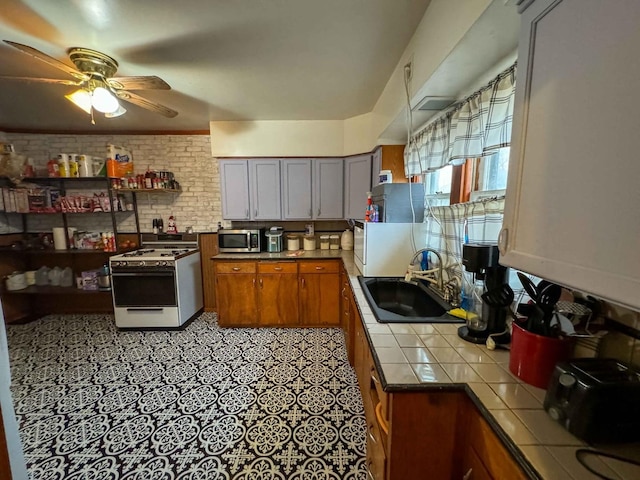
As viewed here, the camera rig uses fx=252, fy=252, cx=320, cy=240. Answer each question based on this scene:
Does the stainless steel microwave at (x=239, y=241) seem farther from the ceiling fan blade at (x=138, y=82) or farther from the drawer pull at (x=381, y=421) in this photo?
the drawer pull at (x=381, y=421)

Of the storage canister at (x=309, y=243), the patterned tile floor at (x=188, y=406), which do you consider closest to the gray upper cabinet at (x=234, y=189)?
the storage canister at (x=309, y=243)

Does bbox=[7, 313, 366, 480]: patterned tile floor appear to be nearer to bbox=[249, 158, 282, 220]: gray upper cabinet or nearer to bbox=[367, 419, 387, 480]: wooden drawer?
bbox=[367, 419, 387, 480]: wooden drawer

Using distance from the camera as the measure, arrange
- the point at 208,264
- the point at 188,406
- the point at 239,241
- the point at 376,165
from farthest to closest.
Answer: the point at 208,264
the point at 239,241
the point at 376,165
the point at 188,406

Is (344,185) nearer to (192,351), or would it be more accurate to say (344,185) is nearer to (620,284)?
(192,351)

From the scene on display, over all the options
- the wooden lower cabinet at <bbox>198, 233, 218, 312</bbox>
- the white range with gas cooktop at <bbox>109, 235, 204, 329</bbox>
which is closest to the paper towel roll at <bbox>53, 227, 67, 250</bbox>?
the white range with gas cooktop at <bbox>109, 235, 204, 329</bbox>

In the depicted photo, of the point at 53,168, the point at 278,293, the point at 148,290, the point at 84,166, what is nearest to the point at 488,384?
the point at 278,293

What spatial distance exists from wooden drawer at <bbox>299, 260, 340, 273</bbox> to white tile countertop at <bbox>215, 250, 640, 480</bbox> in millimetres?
1587

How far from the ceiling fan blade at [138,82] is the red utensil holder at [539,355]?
244cm

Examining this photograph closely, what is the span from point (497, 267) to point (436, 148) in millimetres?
1071

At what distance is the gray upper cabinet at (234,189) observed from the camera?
10.7ft

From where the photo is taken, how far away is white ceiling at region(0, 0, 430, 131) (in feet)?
4.53

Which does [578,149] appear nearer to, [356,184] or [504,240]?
[504,240]

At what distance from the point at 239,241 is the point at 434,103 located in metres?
2.56

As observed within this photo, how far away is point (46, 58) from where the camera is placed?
1.48 metres
